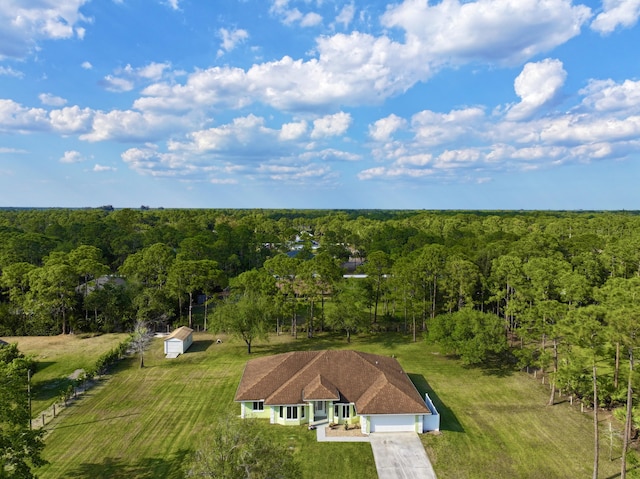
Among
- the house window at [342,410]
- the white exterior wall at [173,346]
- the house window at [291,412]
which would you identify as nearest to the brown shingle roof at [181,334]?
the white exterior wall at [173,346]

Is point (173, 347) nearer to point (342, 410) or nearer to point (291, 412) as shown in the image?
point (291, 412)

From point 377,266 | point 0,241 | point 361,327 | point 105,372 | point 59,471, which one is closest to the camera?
point 59,471

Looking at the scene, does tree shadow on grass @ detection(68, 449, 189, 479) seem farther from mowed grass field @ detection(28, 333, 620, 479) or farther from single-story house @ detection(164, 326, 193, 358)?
single-story house @ detection(164, 326, 193, 358)

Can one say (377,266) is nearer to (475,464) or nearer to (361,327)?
(361,327)

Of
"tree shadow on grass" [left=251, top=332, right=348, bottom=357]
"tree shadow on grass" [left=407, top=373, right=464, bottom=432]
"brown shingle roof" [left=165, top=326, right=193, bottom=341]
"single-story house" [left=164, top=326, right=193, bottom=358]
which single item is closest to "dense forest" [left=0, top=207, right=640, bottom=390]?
"tree shadow on grass" [left=251, top=332, right=348, bottom=357]

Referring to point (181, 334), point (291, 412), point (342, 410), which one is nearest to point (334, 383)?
point (342, 410)

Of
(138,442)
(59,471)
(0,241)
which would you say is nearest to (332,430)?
(138,442)
